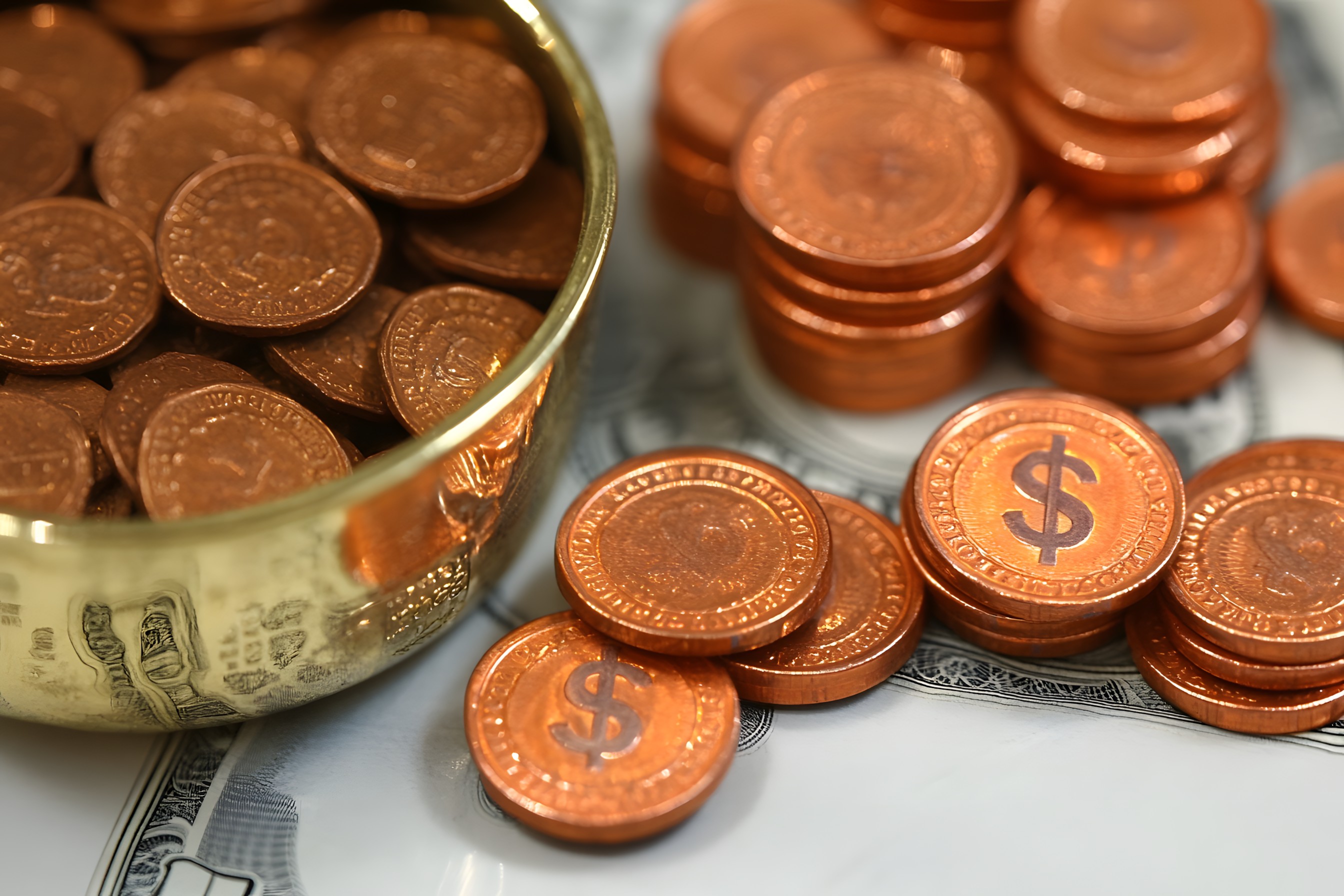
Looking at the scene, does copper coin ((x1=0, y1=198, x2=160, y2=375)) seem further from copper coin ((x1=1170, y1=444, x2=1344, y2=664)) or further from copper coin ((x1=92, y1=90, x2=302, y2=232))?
copper coin ((x1=1170, y1=444, x2=1344, y2=664))

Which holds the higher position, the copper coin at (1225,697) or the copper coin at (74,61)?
the copper coin at (74,61)

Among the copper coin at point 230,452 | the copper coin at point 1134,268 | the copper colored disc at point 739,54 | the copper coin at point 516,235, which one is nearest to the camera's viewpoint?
the copper coin at point 230,452

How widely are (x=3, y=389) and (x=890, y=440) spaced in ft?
2.82

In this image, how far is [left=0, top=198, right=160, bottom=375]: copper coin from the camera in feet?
3.75

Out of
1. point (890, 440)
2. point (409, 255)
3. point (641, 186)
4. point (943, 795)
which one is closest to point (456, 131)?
point (409, 255)

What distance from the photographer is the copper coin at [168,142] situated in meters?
1.30

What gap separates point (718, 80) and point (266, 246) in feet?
1.98

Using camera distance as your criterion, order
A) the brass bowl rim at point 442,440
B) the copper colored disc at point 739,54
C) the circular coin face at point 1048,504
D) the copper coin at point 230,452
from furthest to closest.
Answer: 1. the copper colored disc at point 739,54
2. the circular coin face at point 1048,504
3. the copper coin at point 230,452
4. the brass bowl rim at point 442,440

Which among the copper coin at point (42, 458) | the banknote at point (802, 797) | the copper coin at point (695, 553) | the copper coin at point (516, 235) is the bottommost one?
the banknote at point (802, 797)

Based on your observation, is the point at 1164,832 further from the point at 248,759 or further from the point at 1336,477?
the point at 248,759

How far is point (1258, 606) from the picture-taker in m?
1.12

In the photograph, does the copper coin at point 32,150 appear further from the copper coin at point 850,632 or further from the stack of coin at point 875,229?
the copper coin at point 850,632

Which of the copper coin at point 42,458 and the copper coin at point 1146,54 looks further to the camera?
the copper coin at point 1146,54

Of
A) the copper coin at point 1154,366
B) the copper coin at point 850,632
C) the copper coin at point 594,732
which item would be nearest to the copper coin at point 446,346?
the copper coin at point 594,732
